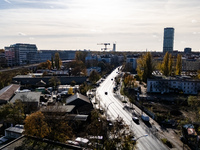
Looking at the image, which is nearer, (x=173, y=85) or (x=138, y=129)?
(x=138, y=129)

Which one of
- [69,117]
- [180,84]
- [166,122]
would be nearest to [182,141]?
[166,122]

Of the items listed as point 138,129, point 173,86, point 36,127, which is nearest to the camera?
point 36,127

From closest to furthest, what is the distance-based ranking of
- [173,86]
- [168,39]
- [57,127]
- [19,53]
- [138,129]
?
[57,127] → [138,129] → [173,86] → [19,53] → [168,39]

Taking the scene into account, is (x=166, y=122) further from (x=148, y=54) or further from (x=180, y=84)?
(x=148, y=54)

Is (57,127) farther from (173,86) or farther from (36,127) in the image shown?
(173,86)

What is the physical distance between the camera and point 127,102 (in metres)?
20.6

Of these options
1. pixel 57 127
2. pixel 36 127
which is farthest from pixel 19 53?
pixel 36 127

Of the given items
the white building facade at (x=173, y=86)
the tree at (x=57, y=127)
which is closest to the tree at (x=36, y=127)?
the tree at (x=57, y=127)

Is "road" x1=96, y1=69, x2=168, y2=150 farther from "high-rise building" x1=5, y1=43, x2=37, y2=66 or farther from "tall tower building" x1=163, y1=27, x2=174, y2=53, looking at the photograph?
"tall tower building" x1=163, y1=27, x2=174, y2=53

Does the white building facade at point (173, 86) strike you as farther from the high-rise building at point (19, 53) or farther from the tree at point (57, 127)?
the high-rise building at point (19, 53)

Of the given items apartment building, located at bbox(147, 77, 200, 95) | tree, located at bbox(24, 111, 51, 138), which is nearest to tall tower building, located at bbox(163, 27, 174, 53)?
apartment building, located at bbox(147, 77, 200, 95)

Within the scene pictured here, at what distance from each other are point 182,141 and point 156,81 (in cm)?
1308

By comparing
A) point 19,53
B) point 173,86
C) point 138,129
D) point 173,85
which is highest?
point 19,53

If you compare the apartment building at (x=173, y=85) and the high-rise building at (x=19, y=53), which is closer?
the apartment building at (x=173, y=85)
